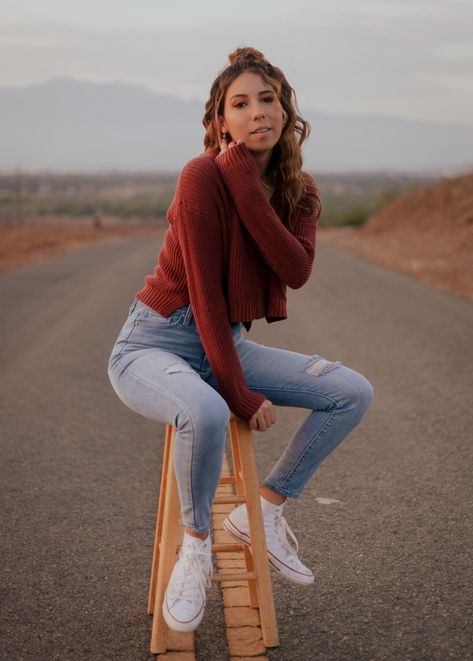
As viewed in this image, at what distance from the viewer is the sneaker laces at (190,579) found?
275 cm

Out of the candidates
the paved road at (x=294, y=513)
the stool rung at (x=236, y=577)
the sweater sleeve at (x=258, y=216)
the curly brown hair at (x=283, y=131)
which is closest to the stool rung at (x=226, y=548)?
the stool rung at (x=236, y=577)

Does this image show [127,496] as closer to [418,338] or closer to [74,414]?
[74,414]

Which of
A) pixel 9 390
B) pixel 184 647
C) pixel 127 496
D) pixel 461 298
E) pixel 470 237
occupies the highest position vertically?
pixel 184 647

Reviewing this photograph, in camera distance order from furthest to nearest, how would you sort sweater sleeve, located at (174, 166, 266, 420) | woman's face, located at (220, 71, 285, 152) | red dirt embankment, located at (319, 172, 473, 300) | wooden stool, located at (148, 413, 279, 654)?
red dirt embankment, located at (319, 172, 473, 300) < woman's face, located at (220, 71, 285, 152) < sweater sleeve, located at (174, 166, 266, 420) < wooden stool, located at (148, 413, 279, 654)

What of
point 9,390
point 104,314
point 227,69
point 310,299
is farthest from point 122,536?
point 310,299

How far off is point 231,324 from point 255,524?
29.7 inches

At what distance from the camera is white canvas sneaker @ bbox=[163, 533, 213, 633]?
8.92 feet

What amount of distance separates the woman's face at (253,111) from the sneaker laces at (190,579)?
153cm

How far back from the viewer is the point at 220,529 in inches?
155

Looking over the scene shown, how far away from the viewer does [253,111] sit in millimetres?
3152

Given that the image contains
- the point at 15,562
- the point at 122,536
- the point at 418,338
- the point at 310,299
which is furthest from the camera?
the point at 310,299

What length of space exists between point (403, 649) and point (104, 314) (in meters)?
9.06

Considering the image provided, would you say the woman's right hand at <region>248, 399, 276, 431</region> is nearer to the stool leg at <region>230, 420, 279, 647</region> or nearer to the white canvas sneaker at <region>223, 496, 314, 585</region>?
the stool leg at <region>230, 420, 279, 647</region>

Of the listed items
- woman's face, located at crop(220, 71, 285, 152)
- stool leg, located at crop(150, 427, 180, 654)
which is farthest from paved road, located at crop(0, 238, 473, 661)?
woman's face, located at crop(220, 71, 285, 152)
